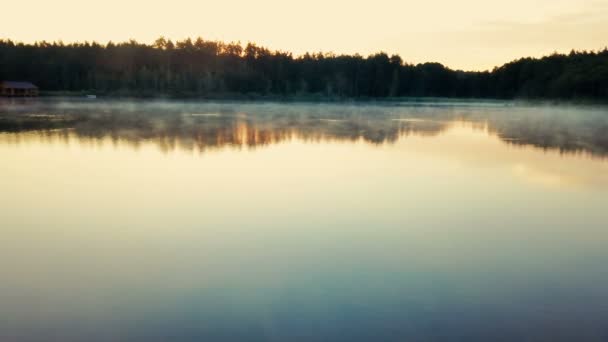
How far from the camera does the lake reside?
2.95 meters

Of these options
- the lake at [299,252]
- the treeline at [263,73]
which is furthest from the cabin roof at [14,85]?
the lake at [299,252]

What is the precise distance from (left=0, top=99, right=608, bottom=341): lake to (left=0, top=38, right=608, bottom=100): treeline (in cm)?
5564

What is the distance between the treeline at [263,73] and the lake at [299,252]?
183 ft

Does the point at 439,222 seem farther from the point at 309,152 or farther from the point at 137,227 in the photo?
the point at 309,152

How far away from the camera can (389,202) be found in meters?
6.12

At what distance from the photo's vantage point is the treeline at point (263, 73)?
6225 cm

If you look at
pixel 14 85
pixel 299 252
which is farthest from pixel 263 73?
pixel 299 252

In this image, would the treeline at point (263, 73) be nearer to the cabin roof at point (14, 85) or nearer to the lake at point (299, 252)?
the cabin roof at point (14, 85)

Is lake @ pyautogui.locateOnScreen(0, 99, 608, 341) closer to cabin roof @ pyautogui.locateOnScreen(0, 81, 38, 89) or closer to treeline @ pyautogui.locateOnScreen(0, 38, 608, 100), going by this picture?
cabin roof @ pyautogui.locateOnScreen(0, 81, 38, 89)

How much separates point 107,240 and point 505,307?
358 centimetres

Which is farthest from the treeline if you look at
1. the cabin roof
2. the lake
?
the lake

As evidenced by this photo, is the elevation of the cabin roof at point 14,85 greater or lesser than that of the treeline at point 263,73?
lesser

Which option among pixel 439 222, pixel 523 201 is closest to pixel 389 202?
pixel 439 222

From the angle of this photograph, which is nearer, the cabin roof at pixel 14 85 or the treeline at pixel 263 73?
the cabin roof at pixel 14 85
